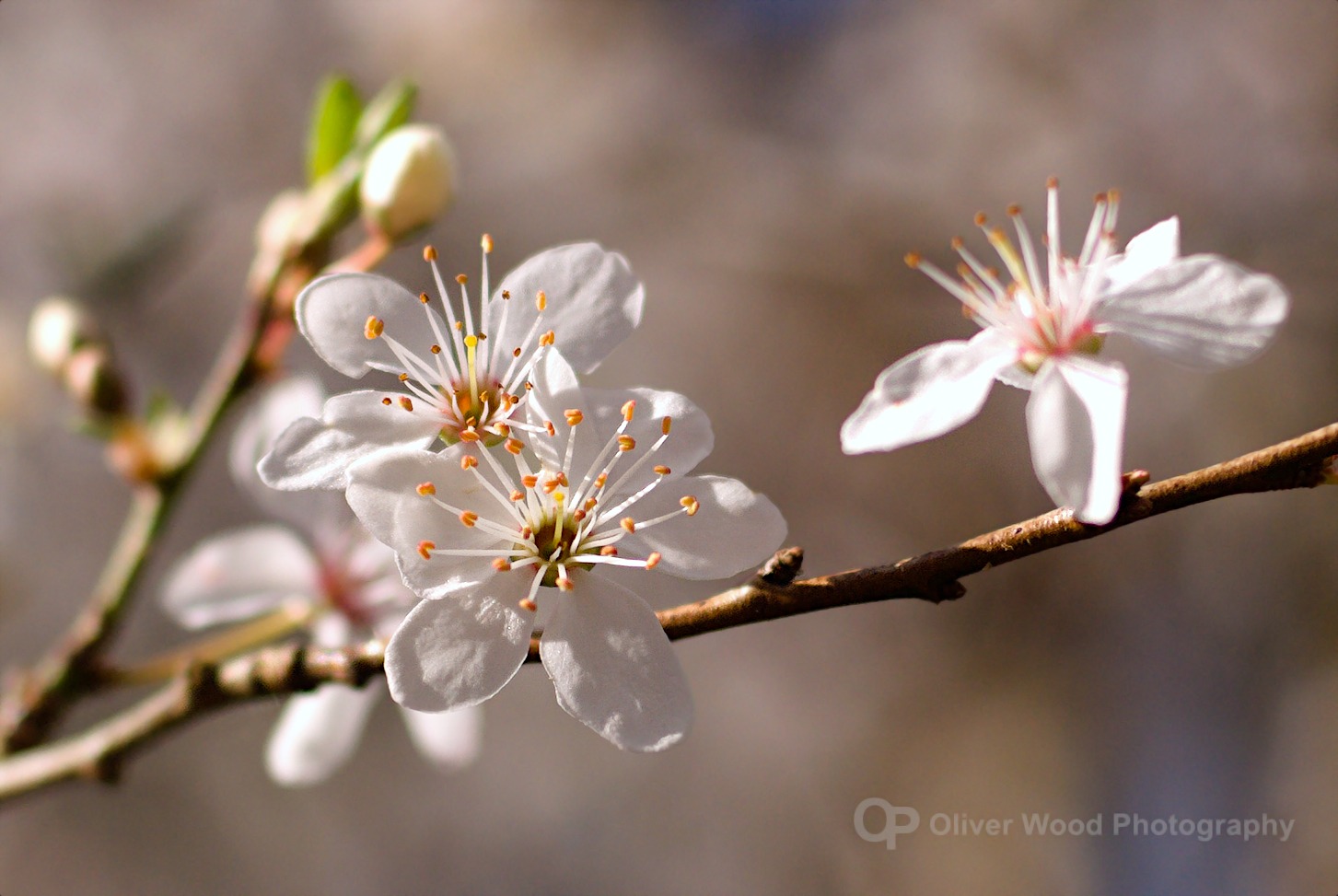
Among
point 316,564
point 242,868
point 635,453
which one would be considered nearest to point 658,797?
point 242,868

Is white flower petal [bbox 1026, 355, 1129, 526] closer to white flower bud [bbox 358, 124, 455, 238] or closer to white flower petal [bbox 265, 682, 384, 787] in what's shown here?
white flower bud [bbox 358, 124, 455, 238]

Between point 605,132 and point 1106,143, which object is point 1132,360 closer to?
point 1106,143

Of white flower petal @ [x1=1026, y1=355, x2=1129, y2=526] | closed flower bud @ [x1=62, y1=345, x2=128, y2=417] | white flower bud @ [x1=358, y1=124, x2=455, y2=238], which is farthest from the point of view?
closed flower bud @ [x1=62, y1=345, x2=128, y2=417]

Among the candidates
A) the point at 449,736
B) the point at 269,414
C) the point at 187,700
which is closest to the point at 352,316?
the point at 187,700

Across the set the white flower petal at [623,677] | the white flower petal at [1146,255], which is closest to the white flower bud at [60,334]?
the white flower petal at [623,677]

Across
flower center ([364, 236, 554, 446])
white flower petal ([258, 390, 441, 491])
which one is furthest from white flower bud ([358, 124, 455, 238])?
white flower petal ([258, 390, 441, 491])

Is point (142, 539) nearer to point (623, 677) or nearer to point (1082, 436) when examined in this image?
point (623, 677)

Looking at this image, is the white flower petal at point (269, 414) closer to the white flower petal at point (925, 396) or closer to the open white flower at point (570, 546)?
the open white flower at point (570, 546)

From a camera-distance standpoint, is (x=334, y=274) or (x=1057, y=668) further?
(x=1057, y=668)
